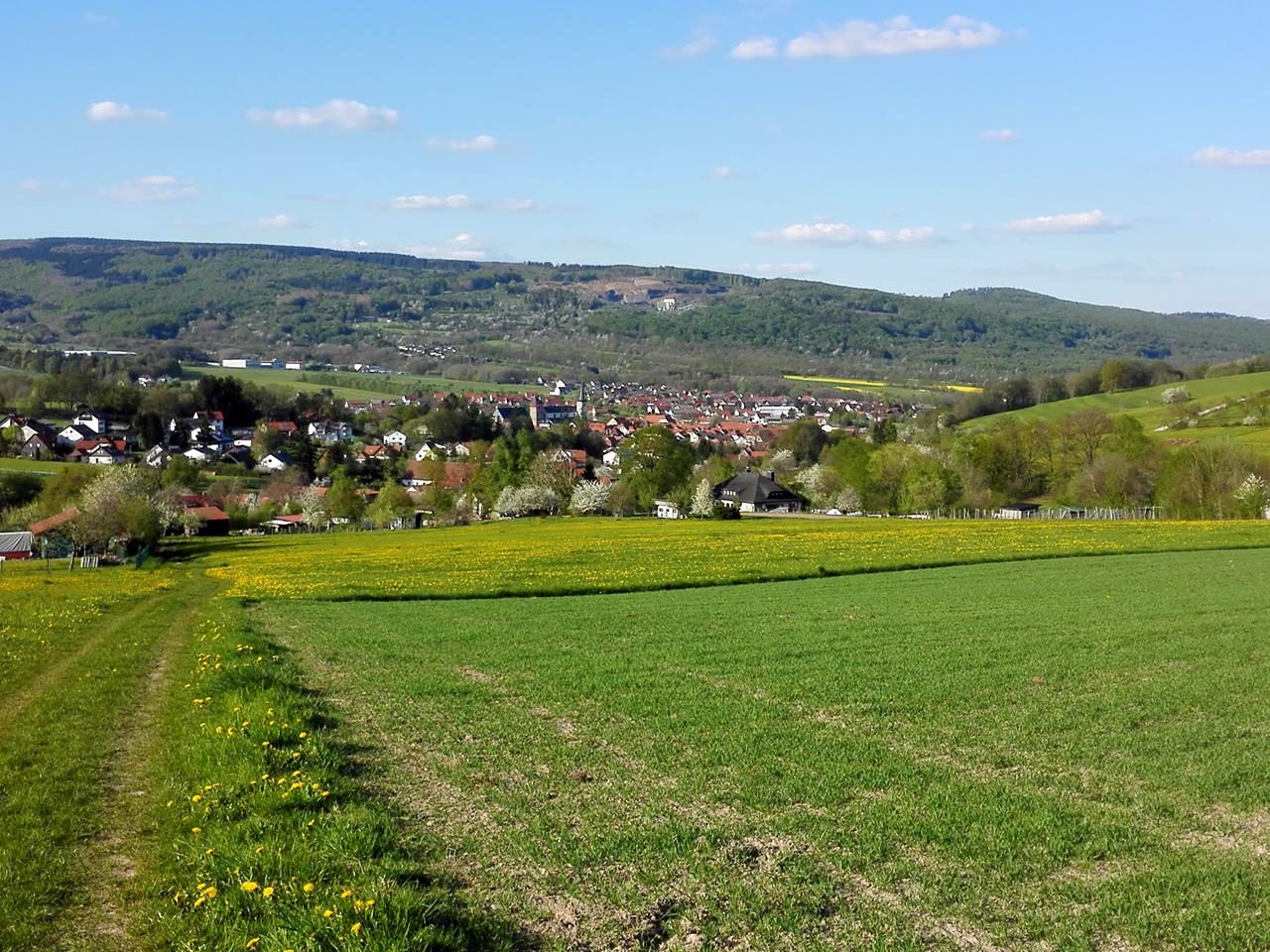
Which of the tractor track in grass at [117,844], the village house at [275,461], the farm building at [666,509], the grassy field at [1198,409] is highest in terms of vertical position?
the grassy field at [1198,409]

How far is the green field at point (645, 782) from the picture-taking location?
7.85 meters

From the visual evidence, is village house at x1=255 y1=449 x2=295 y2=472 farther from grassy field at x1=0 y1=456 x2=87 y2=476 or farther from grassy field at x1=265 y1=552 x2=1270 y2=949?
grassy field at x1=265 y1=552 x2=1270 y2=949

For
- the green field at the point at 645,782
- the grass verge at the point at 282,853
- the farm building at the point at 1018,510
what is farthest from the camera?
the farm building at the point at 1018,510

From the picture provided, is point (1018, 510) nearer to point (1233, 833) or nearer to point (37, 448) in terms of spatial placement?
point (1233, 833)

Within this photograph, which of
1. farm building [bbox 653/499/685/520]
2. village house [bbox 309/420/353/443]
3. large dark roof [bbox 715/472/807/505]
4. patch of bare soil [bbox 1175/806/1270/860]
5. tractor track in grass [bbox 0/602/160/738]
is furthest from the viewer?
village house [bbox 309/420/353/443]

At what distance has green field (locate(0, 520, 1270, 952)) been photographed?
7848mm

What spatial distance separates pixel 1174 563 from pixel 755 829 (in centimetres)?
3540

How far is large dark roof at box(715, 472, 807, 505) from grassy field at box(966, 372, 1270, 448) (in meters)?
29.8

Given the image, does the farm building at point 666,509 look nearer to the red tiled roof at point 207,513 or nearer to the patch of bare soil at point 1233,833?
the red tiled roof at point 207,513

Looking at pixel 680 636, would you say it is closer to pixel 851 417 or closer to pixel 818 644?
pixel 818 644

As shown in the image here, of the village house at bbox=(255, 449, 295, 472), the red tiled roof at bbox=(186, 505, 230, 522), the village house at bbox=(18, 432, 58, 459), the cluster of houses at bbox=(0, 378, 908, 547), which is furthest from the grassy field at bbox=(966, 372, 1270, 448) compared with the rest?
the village house at bbox=(18, 432, 58, 459)

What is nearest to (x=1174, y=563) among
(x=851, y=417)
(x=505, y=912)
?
(x=505, y=912)

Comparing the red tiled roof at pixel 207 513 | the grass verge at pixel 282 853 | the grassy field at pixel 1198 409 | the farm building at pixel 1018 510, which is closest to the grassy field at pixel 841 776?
the grass verge at pixel 282 853

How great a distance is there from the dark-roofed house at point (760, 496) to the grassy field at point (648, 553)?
33253mm
